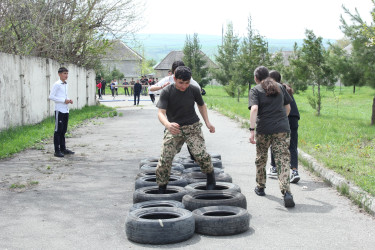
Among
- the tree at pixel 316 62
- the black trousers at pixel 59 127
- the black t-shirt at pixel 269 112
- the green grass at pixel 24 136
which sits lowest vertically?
the green grass at pixel 24 136

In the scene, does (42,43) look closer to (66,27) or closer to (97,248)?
(66,27)

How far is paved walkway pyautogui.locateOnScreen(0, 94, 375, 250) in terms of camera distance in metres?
5.07

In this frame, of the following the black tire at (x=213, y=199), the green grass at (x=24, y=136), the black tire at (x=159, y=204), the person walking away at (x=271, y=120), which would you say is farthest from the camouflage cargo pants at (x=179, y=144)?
the green grass at (x=24, y=136)

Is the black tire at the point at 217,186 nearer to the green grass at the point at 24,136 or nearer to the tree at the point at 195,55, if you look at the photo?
the green grass at the point at 24,136

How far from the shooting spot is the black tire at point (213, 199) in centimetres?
595

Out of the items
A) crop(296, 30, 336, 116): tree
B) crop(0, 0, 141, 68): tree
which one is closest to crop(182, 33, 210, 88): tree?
crop(0, 0, 141, 68): tree

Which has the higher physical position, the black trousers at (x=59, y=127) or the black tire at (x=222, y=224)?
the black trousers at (x=59, y=127)

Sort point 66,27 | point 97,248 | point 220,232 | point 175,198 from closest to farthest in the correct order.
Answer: point 97,248 < point 220,232 < point 175,198 < point 66,27

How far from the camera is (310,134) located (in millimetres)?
13680

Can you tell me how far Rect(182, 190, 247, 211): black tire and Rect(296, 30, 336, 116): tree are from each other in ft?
54.2

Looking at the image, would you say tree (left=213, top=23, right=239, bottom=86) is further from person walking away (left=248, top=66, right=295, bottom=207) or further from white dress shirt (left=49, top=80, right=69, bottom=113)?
person walking away (left=248, top=66, right=295, bottom=207)

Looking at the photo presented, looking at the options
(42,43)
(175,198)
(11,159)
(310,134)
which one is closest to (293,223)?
(175,198)

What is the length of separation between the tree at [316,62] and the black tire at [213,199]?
16.5 m

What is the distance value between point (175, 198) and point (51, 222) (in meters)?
1.51
